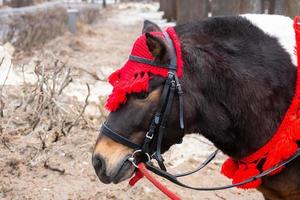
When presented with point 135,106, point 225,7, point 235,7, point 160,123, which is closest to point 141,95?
point 135,106

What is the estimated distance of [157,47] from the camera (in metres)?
2.81

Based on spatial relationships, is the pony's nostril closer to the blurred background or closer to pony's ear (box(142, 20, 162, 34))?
pony's ear (box(142, 20, 162, 34))

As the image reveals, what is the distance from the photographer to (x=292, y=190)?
3068mm

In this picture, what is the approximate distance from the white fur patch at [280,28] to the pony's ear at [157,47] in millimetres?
619

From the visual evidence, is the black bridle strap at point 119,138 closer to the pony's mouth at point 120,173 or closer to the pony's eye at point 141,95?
the pony's mouth at point 120,173

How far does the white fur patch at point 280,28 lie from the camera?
3.00 m

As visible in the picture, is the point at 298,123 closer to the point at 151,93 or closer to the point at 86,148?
the point at 151,93

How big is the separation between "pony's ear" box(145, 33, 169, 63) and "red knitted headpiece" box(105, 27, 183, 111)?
0.04m

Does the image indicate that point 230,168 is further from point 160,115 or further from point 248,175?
point 160,115

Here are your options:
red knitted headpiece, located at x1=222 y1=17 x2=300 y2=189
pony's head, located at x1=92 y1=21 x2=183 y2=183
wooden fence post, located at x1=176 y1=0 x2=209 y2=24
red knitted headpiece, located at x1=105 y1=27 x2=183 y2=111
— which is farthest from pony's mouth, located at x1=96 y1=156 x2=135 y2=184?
wooden fence post, located at x1=176 y1=0 x2=209 y2=24

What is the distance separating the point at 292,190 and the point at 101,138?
45.6 inches

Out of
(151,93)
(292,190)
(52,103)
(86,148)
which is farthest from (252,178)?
(52,103)

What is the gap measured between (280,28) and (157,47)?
0.77m

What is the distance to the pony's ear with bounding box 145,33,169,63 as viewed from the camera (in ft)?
9.09
